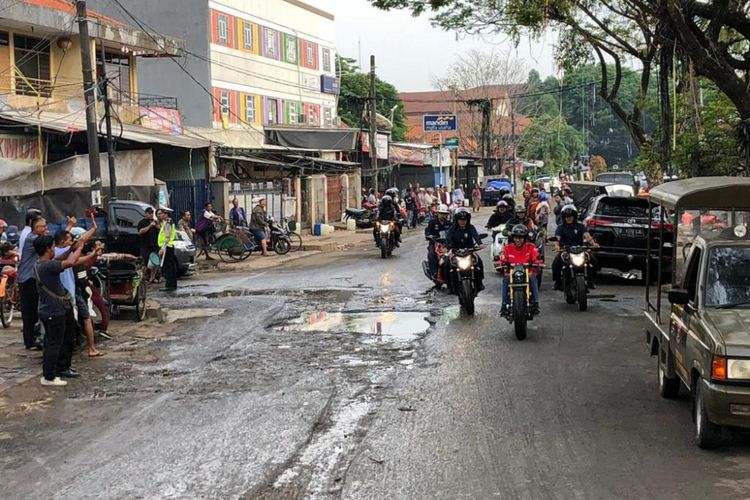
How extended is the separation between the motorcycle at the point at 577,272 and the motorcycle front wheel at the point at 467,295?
1.80 m

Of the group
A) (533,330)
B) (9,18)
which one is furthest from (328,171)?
(533,330)

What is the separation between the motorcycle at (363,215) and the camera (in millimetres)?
37312

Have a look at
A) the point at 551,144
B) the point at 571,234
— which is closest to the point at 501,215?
the point at 571,234

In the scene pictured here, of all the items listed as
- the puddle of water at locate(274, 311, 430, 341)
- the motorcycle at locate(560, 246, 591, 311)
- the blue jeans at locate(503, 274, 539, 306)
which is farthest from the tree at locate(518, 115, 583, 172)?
the blue jeans at locate(503, 274, 539, 306)

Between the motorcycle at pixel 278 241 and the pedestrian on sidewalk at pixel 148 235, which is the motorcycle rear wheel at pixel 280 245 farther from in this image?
the pedestrian on sidewalk at pixel 148 235

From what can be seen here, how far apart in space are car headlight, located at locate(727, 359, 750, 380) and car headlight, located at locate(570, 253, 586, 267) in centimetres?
817

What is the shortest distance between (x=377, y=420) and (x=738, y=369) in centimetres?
305

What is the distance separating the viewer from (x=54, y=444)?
24.3 ft

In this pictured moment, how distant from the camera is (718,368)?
6.33 m

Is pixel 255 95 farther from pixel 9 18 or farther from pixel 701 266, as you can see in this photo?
pixel 701 266

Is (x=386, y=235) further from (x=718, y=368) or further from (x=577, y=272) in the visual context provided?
(x=718, y=368)

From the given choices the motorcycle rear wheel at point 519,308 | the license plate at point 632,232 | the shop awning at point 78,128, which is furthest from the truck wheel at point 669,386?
the shop awning at point 78,128

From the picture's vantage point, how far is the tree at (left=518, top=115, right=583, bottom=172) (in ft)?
281

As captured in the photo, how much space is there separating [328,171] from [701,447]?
33.6m
